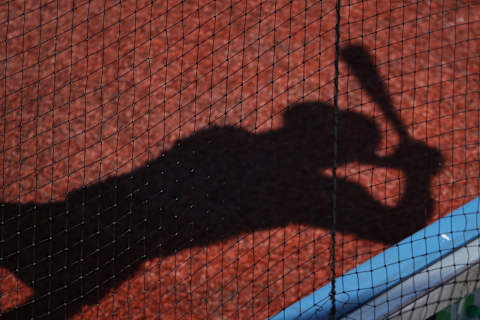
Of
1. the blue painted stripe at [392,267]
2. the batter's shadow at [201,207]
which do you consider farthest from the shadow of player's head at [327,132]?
the blue painted stripe at [392,267]

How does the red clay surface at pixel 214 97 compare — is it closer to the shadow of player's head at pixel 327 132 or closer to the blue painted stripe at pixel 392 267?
the shadow of player's head at pixel 327 132

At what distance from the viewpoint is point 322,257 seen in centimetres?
361

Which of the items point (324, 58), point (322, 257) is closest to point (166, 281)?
point (322, 257)

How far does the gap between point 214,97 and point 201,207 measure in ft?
3.56

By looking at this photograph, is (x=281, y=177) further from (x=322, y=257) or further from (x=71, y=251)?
(x=71, y=251)

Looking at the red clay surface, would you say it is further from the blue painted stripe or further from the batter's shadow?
the blue painted stripe

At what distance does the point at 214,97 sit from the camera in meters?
4.52

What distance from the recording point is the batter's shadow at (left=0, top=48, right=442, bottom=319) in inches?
143

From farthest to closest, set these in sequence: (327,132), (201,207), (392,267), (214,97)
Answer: (214,97) < (327,132) < (201,207) < (392,267)

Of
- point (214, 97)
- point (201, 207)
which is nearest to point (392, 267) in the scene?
point (201, 207)

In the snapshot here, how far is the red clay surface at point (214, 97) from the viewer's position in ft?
11.8

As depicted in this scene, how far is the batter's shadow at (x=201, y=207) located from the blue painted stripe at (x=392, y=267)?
743 millimetres

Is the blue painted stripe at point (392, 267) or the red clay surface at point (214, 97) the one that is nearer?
the blue painted stripe at point (392, 267)

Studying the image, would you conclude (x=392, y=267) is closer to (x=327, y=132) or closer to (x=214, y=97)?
(x=327, y=132)
